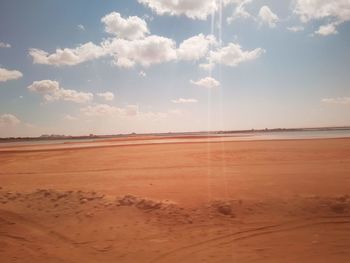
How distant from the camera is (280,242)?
7.71 m

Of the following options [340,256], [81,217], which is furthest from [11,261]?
→ [340,256]

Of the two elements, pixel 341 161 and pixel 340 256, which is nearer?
pixel 340 256

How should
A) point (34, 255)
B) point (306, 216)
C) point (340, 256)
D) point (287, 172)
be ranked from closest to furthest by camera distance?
point (340, 256) → point (34, 255) → point (306, 216) → point (287, 172)

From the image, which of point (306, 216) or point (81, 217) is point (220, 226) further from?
A: point (81, 217)

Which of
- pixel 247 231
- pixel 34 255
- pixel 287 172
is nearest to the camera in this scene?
pixel 34 255

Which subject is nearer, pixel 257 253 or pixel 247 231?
pixel 257 253

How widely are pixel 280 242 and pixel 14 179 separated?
13.7 meters

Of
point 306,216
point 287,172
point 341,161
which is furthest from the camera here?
point 341,161

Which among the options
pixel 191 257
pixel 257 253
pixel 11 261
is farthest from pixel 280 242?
pixel 11 261

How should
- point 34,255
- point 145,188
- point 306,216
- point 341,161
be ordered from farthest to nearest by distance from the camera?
point 341,161 < point 145,188 < point 306,216 < point 34,255

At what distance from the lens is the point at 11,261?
722 centimetres

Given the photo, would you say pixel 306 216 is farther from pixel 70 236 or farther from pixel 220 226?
pixel 70 236

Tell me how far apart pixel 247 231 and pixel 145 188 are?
5608 mm

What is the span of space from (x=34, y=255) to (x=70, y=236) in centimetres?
109
